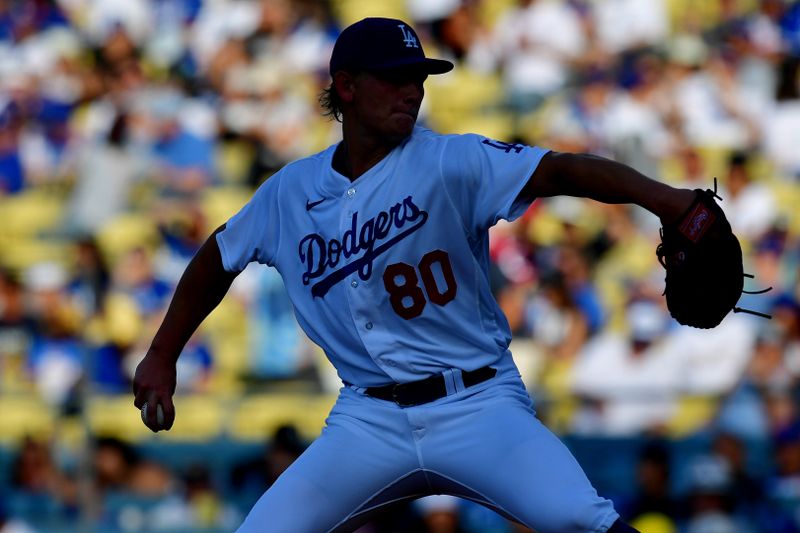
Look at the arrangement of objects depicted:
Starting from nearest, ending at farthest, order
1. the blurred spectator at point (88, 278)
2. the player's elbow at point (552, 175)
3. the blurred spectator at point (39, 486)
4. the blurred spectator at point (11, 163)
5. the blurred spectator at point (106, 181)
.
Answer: the player's elbow at point (552, 175)
the blurred spectator at point (39, 486)
the blurred spectator at point (88, 278)
the blurred spectator at point (106, 181)
the blurred spectator at point (11, 163)

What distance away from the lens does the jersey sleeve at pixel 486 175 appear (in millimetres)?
3633

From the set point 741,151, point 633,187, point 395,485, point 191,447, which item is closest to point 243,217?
point 395,485

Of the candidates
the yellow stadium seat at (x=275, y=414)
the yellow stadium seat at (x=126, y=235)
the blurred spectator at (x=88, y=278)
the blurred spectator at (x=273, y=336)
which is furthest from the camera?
the yellow stadium seat at (x=126, y=235)

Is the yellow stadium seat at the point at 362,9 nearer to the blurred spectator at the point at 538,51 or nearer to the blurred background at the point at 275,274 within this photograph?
the blurred background at the point at 275,274

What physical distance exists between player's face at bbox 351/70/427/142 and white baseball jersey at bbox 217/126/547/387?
7cm

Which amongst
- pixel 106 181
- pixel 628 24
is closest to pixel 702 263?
pixel 106 181

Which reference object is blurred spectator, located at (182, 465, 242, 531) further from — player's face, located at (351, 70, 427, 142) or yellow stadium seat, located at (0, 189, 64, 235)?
player's face, located at (351, 70, 427, 142)

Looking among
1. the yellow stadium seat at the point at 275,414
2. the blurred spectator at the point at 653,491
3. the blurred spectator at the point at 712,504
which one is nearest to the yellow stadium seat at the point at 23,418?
the yellow stadium seat at the point at 275,414

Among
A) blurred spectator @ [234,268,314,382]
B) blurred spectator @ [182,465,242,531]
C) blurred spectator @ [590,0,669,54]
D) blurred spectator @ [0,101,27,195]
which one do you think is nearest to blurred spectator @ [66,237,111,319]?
blurred spectator @ [234,268,314,382]

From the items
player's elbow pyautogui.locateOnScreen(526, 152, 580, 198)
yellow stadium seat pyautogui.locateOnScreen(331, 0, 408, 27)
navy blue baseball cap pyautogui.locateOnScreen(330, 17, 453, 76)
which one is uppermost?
navy blue baseball cap pyautogui.locateOnScreen(330, 17, 453, 76)

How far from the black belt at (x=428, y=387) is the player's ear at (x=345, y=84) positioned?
82cm

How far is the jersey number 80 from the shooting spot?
3787 mm

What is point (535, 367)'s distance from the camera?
844cm

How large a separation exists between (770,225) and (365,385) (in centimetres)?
592
